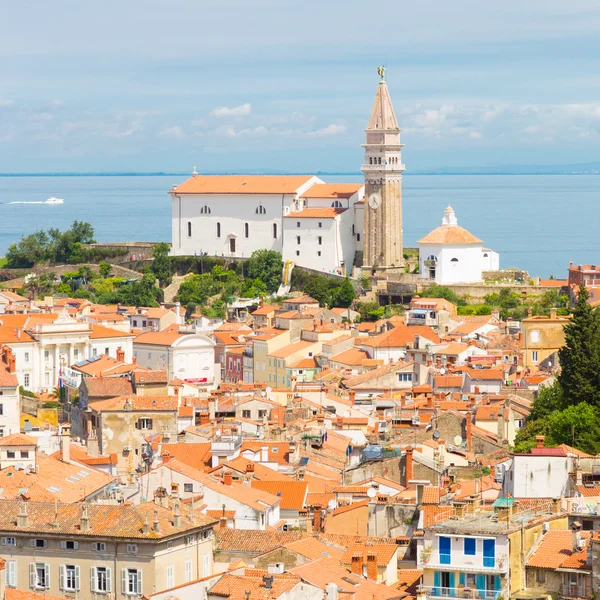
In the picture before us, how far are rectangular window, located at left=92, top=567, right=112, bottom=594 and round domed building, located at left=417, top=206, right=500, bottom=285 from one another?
54.2 m

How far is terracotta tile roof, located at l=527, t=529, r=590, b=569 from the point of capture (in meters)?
21.1

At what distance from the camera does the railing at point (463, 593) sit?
21.1m

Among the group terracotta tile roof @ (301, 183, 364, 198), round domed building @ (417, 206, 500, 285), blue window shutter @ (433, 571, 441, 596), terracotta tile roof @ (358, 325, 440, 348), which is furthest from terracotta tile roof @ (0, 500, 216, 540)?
terracotta tile roof @ (301, 183, 364, 198)

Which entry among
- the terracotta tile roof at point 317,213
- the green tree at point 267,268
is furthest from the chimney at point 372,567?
the terracotta tile roof at point 317,213

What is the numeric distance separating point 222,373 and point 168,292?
2480 centimetres

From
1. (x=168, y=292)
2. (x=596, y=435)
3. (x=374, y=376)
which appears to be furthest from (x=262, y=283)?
(x=596, y=435)

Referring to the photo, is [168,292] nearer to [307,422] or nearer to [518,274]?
[518,274]

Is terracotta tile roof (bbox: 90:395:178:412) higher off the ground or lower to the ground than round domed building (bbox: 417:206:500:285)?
lower

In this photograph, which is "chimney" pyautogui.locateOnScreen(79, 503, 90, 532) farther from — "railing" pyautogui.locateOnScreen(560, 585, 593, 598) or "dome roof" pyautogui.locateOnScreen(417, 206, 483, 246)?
"dome roof" pyautogui.locateOnScreen(417, 206, 483, 246)

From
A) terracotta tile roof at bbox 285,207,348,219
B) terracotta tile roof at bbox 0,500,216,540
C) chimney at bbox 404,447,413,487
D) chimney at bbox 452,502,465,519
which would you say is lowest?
chimney at bbox 404,447,413,487

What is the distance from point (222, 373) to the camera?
63.9 meters

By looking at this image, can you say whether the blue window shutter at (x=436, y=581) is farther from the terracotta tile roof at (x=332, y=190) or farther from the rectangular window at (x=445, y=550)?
the terracotta tile roof at (x=332, y=190)

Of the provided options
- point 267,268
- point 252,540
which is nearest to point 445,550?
point 252,540

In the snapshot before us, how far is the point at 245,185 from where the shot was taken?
9231cm
